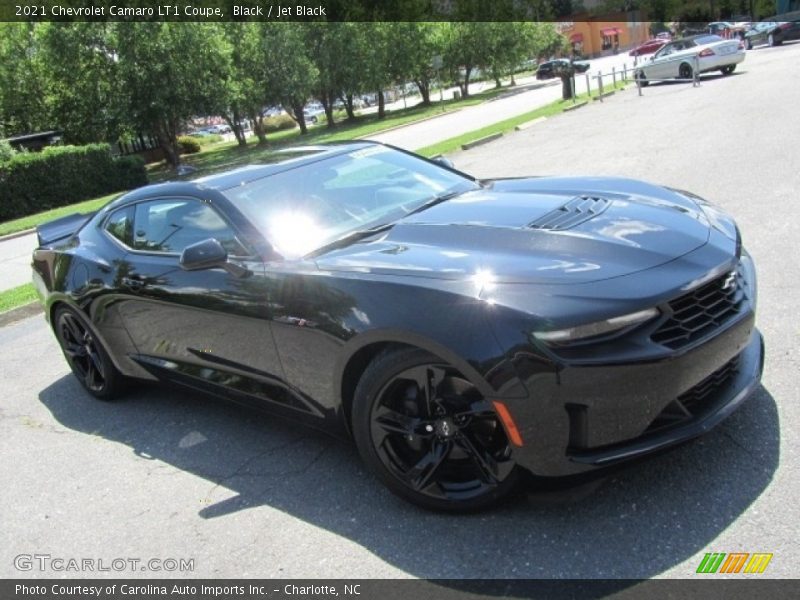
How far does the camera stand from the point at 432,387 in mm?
2852

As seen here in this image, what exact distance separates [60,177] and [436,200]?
74.4 ft

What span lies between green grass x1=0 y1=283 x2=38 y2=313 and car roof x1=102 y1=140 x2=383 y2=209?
4.54 metres

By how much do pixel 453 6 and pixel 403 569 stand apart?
51.6m

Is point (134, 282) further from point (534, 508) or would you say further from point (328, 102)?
point (328, 102)

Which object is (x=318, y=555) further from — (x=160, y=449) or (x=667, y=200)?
(x=667, y=200)

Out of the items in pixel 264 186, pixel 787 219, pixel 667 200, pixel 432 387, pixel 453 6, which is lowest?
pixel 787 219

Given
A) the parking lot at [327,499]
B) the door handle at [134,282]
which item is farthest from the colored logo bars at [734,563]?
the door handle at [134,282]

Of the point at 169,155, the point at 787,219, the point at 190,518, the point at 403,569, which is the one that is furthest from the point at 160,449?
the point at 169,155

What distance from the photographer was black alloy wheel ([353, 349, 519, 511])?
9.22ft

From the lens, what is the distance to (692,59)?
22.6 m

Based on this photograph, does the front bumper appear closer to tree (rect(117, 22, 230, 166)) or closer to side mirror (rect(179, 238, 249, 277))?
side mirror (rect(179, 238, 249, 277))

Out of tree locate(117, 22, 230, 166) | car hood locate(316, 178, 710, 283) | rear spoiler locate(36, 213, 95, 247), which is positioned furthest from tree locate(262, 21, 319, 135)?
car hood locate(316, 178, 710, 283)

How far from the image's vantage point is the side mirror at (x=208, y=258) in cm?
347

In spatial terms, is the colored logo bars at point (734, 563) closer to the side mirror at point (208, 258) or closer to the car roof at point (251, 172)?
the side mirror at point (208, 258)
